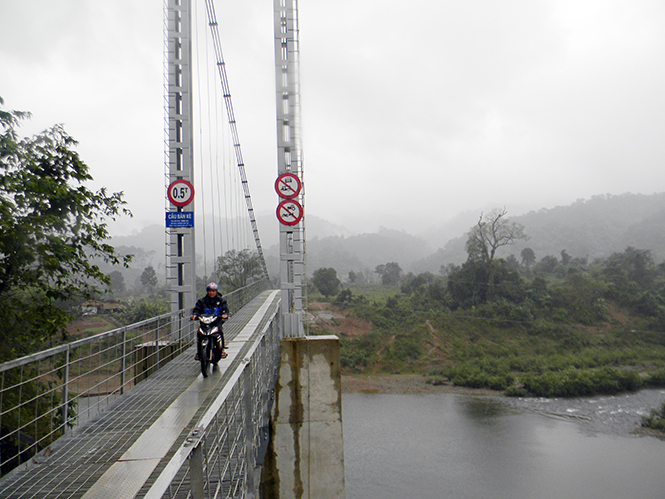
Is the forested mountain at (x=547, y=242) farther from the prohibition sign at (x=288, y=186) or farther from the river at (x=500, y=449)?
the prohibition sign at (x=288, y=186)

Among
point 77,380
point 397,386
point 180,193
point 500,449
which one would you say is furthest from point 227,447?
point 397,386

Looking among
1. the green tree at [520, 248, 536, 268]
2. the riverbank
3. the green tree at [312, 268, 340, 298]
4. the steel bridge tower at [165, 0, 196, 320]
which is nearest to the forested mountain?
the green tree at [520, 248, 536, 268]

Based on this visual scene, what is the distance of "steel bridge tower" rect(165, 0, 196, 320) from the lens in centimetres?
770

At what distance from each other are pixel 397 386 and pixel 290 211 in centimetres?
2375

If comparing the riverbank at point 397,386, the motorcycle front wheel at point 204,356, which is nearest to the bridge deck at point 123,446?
the motorcycle front wheel at point 204,356

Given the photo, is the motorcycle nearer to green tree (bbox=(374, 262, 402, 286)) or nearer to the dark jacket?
the dark jacket

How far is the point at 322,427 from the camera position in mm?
7211

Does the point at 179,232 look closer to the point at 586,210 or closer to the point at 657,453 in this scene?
the point at 657,453

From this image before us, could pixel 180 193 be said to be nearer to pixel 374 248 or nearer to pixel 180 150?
pixel 180 150

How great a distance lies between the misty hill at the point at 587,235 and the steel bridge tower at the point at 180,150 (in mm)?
90120

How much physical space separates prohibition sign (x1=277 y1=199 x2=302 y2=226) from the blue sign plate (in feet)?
5.37

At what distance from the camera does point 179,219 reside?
24.4ft

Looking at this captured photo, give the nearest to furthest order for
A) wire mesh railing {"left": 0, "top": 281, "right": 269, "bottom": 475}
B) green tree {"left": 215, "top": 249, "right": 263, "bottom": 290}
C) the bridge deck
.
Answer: the bridge deck
wire mesh railing {"left": 0, "top": 281, "right": 269, "bottom": 475}
green tree {"left": 215, "top": 249, "right": 263, "bottom": 290}

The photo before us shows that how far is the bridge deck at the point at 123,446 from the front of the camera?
268 cm
